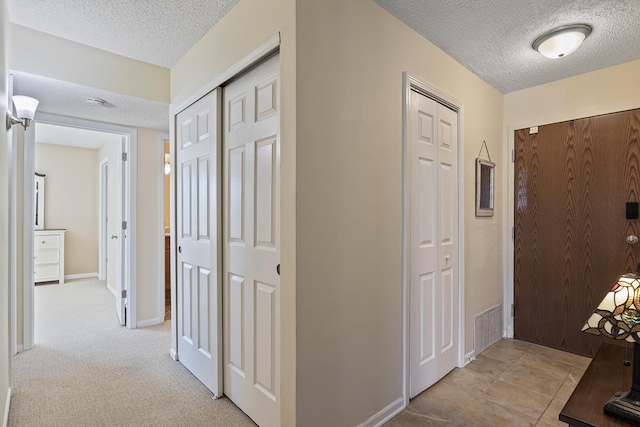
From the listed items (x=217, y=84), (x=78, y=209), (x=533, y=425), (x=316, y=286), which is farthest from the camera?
(x=78, y=209)

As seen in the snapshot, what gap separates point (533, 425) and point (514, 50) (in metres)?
2.49

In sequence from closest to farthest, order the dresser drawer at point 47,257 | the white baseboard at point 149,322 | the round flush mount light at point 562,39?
1. the round flush mount light at point 562,39
2. the white baseboard at point 149,322
3. the dresser drawer at point 47,257

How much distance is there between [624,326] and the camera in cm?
109

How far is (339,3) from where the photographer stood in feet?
5.44

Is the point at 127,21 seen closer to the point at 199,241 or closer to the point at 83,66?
the point at 83,66

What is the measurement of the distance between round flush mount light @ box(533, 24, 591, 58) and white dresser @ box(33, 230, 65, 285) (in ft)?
22.9

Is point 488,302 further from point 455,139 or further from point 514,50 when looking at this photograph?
point 514,50

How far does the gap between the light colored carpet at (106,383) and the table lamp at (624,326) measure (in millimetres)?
1722

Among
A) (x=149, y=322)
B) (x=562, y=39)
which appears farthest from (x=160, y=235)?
(x=562, y=39)

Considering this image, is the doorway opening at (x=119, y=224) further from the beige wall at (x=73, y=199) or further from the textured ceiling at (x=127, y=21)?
the beige wall at (x=73, y=199)

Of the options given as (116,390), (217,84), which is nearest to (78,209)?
(116,390)

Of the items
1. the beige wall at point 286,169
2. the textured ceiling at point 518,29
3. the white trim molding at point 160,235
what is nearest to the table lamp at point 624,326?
the beige wall at point 286,169

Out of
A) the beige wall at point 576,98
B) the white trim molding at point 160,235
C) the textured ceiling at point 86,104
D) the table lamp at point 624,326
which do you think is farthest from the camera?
the white trim molding at point 160,235

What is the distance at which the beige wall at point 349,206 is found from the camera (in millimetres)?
1535
